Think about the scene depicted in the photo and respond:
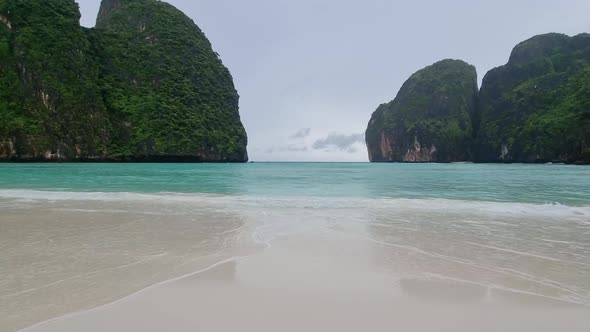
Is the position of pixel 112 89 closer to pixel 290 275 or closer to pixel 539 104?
pixel 290 275

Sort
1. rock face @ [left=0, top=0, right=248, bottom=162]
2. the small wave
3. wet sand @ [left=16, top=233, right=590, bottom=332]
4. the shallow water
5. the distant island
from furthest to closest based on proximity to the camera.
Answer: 1. the distant island
2. rock face @ [left=0, top=0, right=248, bottom=162]
3. the small wave
4. the shallow water
5. wet sand @ [left=16, top=233, right=590, bottom=332]

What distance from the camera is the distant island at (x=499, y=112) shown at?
259 feet

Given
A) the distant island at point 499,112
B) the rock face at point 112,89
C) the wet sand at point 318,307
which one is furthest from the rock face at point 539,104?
the wet sand at point 318,307

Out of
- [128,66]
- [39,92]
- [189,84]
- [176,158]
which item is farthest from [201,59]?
[39,92]

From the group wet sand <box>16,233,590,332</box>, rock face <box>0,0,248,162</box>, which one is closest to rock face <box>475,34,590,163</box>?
rock face <box>0,0,248,162</box>

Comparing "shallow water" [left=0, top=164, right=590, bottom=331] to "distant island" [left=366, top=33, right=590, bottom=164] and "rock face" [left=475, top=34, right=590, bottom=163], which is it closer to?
"distant island" [left=366, top=33, right=590, bottom=164]

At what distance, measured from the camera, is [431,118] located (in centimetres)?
12788

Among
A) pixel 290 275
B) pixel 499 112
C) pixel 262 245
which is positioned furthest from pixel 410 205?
pixel 499 112

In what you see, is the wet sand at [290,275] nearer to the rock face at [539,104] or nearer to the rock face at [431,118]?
the rock face at [539,104]

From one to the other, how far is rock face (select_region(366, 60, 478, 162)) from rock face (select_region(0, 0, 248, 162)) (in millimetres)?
64830

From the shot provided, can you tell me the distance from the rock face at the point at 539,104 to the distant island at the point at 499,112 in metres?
0.20

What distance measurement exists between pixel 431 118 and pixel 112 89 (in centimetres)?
10303

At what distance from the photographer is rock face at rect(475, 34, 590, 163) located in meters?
75.3

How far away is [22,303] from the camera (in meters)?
2.57
